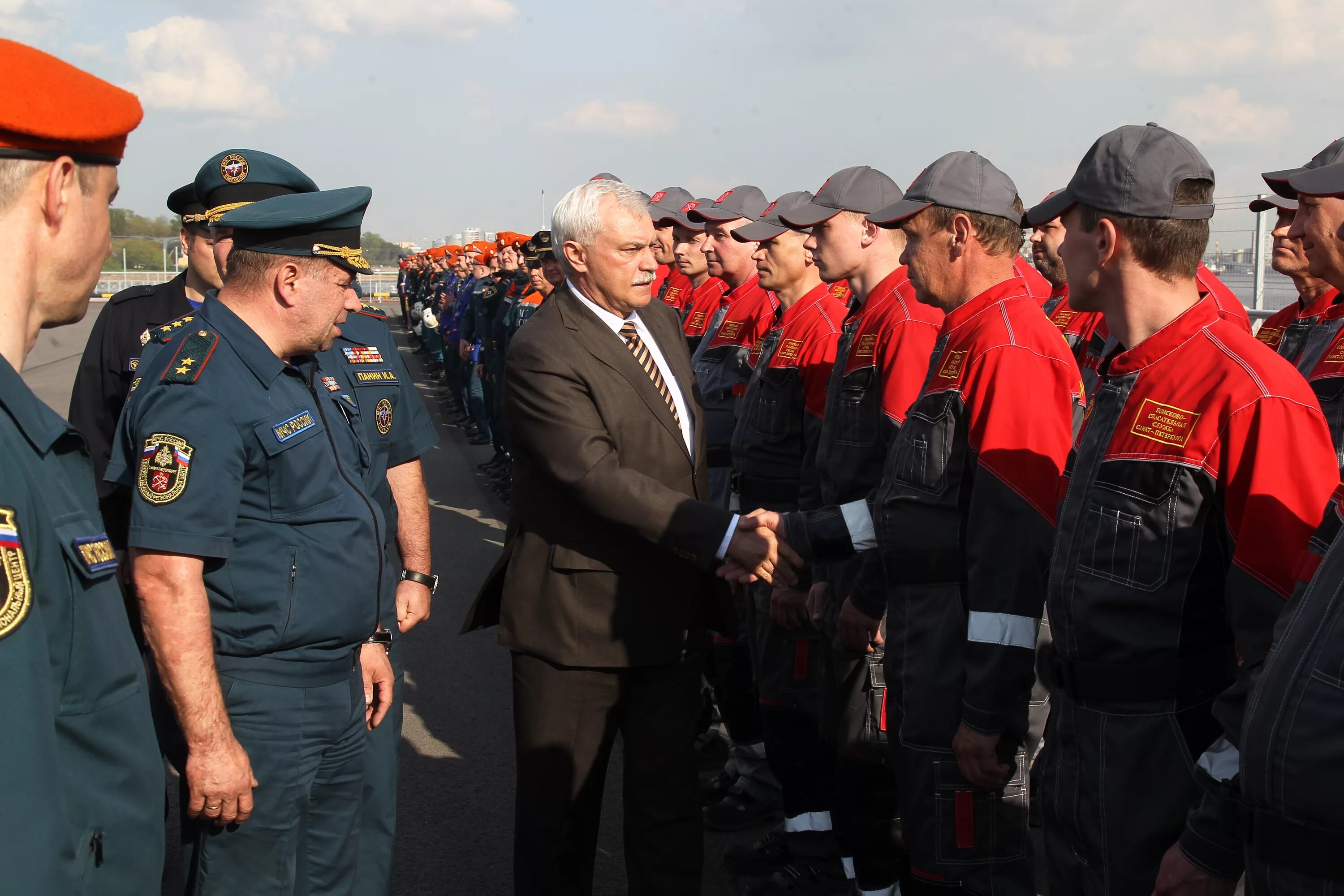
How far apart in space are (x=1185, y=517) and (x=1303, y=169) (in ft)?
8.94

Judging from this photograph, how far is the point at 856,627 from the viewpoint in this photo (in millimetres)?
3389

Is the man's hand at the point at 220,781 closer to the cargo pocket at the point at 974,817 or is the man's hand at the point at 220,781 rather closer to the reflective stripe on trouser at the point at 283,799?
the reflective stripe on trouser at the point at 283,799

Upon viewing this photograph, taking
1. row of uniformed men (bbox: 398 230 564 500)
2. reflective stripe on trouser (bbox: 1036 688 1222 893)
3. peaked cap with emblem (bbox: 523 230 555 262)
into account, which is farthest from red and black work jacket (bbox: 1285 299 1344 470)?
peaked cap with emblem (bbox: 523 230 555 262)

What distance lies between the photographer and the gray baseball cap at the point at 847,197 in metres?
4.30

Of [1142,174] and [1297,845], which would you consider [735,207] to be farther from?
[1297,845]

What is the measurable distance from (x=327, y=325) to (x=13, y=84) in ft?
4.81

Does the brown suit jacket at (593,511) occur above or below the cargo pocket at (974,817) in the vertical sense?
above

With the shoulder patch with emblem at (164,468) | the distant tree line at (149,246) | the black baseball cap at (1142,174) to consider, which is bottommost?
the distant tree line at (149,246)

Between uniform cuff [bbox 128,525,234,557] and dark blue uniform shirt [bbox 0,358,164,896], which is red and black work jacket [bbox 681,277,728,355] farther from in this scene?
dark blue uniform shirt [bbox 0,358,164,896]

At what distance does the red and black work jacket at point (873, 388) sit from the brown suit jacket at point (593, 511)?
0.58m

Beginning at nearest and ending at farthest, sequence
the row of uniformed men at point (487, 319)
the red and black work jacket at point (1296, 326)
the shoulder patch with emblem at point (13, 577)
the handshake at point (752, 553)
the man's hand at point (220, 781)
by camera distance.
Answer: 1. the shoulder patch with emblem at point (13, 577)
2. the man's hand at point (220, 781)
3. the handshake at point (752, 553)
4. the red and black work jacket at point (1296, 326)
5. the row of uniformed men at point (487, 319)

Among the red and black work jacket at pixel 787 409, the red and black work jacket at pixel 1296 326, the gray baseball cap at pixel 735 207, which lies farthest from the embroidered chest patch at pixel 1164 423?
the gray baseball cap at pixel 735 207

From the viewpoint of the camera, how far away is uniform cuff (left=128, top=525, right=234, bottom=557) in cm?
244

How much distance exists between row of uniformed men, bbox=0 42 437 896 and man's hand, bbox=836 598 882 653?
1364 mm
